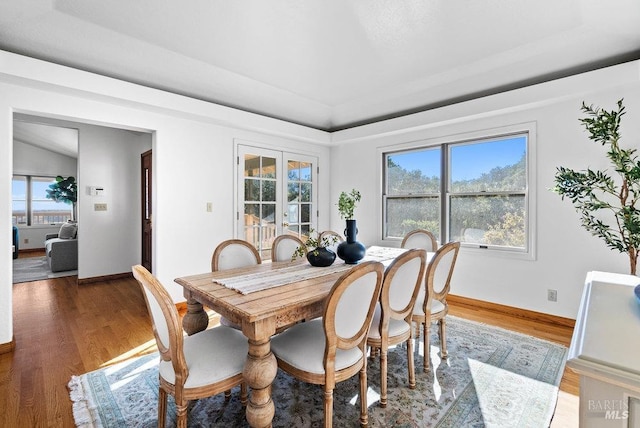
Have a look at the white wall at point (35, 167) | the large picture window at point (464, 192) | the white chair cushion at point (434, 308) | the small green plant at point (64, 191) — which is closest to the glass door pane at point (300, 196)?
the large picture window at point (464, 192)

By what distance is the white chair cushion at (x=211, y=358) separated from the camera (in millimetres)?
1487

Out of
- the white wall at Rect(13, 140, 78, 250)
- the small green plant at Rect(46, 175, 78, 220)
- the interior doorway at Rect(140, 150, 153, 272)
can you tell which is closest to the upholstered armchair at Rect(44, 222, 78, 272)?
the interior doorway at Rect(140, 150, 153, 272)

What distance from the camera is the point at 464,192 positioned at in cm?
396

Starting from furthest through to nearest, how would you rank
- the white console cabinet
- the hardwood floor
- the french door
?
the french door → the hardwood floor → the white console cabinet

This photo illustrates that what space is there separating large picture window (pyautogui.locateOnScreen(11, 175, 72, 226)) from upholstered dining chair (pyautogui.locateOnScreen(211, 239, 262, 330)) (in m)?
8.64

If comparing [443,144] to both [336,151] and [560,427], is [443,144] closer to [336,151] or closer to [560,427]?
[336,151]

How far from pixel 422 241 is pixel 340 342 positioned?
207 centimetres

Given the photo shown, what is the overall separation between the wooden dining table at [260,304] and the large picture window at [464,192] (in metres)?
2.38

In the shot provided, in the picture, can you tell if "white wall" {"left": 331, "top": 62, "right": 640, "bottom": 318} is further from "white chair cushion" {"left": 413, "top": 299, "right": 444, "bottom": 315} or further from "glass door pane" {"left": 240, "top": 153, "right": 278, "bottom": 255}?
"glass door pane" {"left": 240, "top": 153, "right": 278, "bottom": 255}

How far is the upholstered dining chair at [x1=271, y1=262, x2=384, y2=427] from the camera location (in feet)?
5.00

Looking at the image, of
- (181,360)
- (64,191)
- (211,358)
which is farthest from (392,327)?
(64,191)

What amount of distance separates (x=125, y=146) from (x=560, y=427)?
643cm
